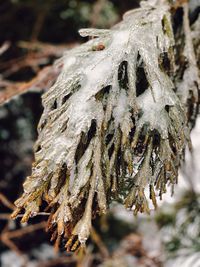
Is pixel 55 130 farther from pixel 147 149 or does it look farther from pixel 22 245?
pixel 22 245

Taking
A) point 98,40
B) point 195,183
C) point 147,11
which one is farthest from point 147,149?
point 195,183

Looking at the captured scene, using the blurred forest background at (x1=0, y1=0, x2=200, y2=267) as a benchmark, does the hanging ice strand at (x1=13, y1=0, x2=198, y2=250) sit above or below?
above

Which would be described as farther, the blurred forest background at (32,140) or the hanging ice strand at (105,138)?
the blurred forest background at (32,140)

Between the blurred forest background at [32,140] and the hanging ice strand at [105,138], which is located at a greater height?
the hanging ice strand at [105,138]

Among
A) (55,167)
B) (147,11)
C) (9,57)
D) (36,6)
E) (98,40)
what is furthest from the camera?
(9,57)

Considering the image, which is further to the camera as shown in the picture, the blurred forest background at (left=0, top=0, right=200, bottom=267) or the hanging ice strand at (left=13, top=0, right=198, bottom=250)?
the blurred forest background at (left=0, top=0, right=200, bottom=267)
